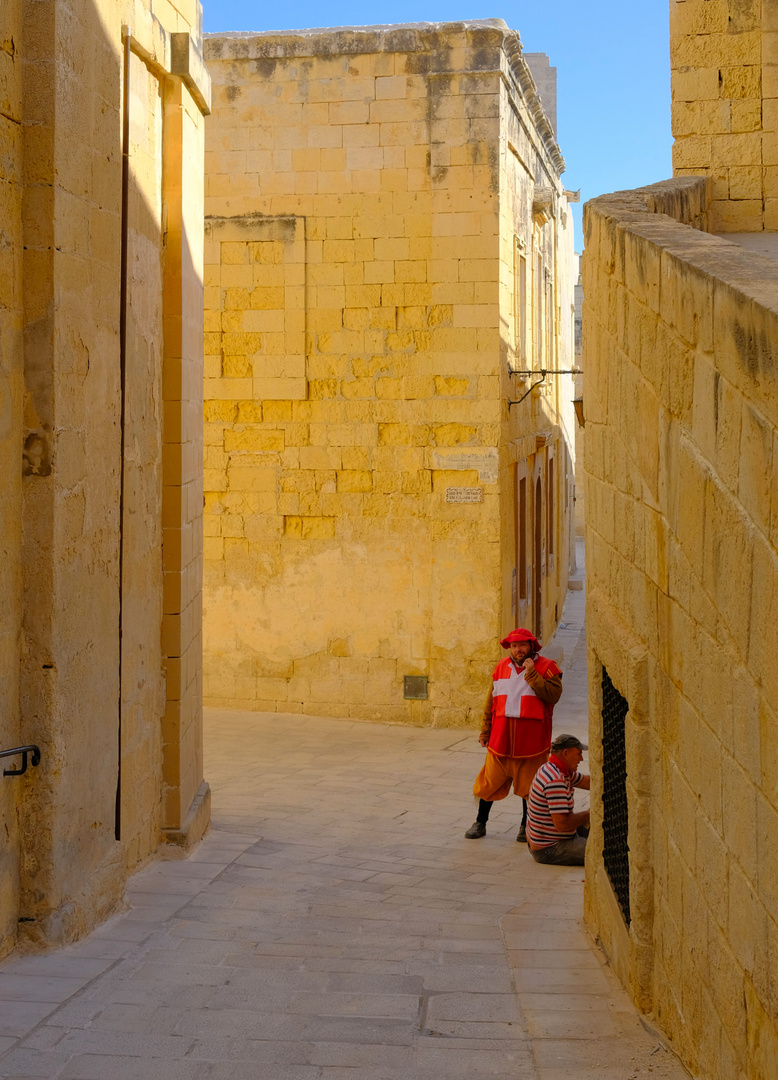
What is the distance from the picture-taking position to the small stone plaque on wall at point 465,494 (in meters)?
12.2

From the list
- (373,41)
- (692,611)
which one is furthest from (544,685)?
(373,41)

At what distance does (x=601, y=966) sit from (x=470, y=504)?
743 cm

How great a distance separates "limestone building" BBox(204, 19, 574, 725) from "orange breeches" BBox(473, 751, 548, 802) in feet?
14.7

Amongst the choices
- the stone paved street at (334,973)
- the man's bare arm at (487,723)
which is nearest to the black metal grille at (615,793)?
the stone paved street at (334,973)

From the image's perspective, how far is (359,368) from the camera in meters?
12.3

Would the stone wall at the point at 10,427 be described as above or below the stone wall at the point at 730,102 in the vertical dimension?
below

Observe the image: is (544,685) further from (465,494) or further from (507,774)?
(465,494)

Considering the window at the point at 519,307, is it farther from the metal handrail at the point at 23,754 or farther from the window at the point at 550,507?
the metal handrail at the point at 23,754

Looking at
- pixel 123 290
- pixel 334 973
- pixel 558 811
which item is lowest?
pixel 334 973

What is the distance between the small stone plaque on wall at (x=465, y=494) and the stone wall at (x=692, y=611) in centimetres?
683

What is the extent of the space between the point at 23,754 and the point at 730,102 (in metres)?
5.61

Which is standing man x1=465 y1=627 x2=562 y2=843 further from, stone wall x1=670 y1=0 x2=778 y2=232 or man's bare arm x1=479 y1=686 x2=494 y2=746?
stone wall x1=670 y1=0 x2=778 y2=232

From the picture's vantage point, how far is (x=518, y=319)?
45.4ft

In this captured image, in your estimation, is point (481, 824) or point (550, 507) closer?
point (481, 824)
